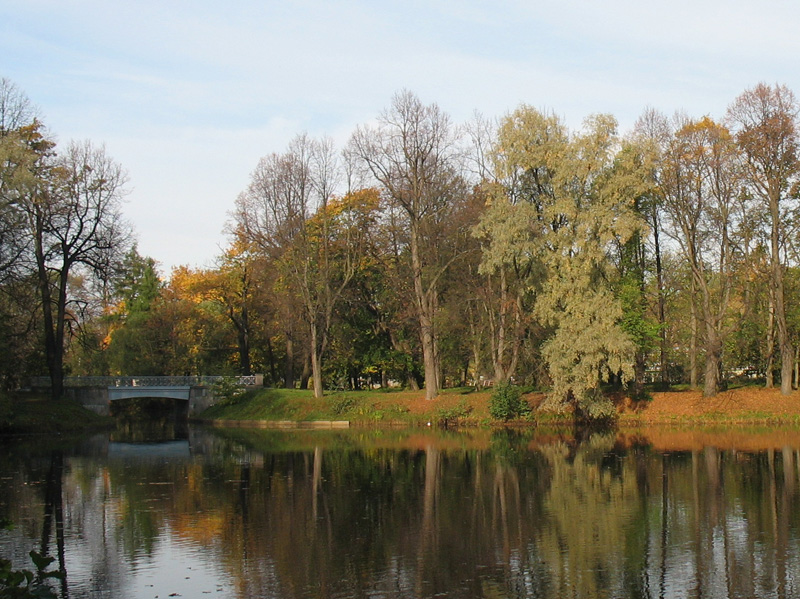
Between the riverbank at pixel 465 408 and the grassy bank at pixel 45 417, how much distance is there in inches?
323

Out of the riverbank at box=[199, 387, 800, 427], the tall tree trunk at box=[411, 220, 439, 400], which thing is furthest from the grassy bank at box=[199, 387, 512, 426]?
the tall tree trunk at box=[411, 220, 439, 400]

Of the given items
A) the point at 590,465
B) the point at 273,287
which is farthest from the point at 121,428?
the point at 590,465

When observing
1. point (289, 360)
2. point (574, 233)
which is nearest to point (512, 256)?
point (574, 233)

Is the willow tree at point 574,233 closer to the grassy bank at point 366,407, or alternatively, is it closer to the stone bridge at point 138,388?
the grassy bank at point 366,407

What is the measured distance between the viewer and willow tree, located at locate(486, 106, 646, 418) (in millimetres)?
43562

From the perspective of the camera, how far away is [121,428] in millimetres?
59812

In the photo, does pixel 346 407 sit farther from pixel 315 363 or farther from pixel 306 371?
pixel 306 371

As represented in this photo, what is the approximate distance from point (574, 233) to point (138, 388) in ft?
103

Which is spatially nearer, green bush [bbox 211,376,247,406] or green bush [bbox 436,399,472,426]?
green bush [bbox 436,399,472,426]

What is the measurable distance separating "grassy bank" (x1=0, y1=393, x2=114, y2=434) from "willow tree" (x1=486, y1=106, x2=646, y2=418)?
2617 cm

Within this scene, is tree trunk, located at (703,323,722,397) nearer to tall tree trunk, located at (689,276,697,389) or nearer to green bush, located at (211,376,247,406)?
tall tree trunk, located at (689,276,697,389)

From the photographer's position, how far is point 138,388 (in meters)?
58.5

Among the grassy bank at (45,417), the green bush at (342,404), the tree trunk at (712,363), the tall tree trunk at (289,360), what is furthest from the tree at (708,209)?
the grassy bank at (45,417)

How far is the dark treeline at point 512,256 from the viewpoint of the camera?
44.2 metres
